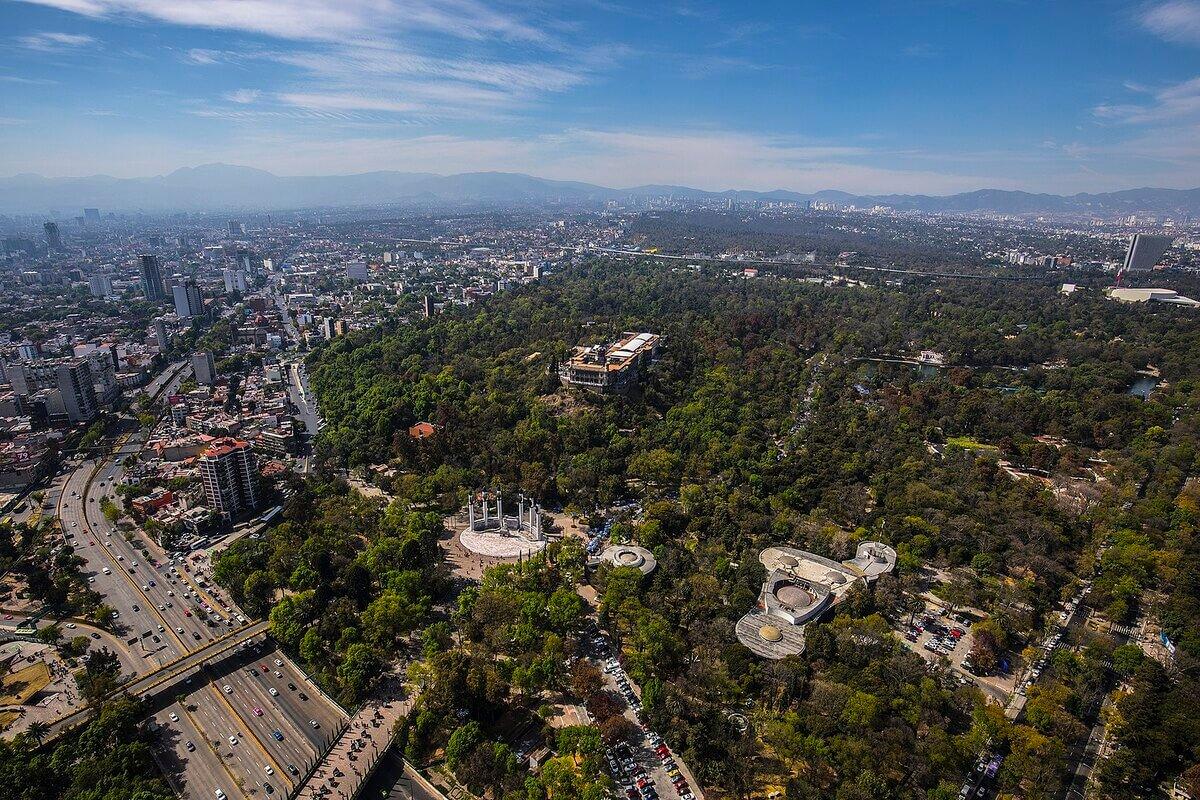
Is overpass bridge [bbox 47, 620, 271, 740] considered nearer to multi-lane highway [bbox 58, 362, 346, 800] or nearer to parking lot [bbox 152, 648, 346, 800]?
multi-lane highway [bbox 58, 362, 346, 800]

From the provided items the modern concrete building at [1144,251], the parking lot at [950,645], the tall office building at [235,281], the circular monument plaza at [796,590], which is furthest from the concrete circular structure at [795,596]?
the modern concrete building at [1144,251]

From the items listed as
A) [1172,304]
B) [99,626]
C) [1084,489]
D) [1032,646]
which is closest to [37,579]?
[99,626]

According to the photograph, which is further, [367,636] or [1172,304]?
[1172,304]

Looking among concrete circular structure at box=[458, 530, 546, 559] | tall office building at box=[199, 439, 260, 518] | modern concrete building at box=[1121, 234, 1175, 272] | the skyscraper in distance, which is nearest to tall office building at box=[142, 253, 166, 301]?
the skyscraper in distance

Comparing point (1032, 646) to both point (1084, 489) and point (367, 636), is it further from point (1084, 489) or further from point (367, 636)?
point (367, 636)

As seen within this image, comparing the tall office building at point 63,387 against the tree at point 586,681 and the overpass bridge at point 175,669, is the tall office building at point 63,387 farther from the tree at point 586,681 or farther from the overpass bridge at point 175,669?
the tree at point 586,681

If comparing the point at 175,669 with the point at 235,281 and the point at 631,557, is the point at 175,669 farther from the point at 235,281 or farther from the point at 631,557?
the point at 235,281
